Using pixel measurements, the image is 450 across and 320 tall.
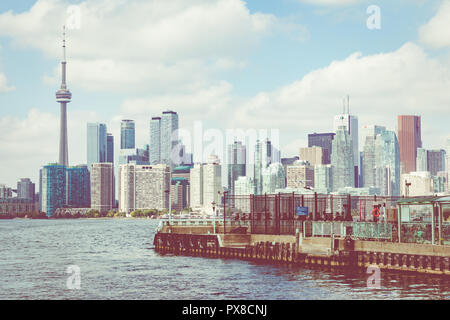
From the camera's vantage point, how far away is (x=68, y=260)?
8944 cm

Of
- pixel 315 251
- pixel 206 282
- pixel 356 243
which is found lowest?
pixel 206 282

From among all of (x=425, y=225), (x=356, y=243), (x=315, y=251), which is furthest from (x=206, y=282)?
(x=425, y=225)

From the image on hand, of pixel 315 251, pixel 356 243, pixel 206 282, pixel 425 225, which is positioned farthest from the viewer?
pixel 315 251

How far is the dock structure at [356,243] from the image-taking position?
56156 mm

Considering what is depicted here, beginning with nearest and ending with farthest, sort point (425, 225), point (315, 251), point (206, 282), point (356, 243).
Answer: point (425, 225), point (206, 282), point (356, 243), point (315, 251)

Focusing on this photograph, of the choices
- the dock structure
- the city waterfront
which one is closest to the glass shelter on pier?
the dock structure

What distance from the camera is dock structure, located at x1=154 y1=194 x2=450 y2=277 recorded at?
56156 mm

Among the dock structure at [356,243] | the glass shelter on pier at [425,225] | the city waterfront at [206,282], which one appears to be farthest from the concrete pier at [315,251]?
the city waterfront at [206,282]

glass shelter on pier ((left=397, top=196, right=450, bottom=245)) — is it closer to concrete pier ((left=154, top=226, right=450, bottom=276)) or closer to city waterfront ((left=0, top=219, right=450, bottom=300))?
concrete pier ((left=154, top=226, right=450, bottom=276))

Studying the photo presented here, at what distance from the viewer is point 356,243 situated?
63719 millimetres

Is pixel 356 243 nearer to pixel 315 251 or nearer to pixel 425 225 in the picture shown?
pixel 315 251
